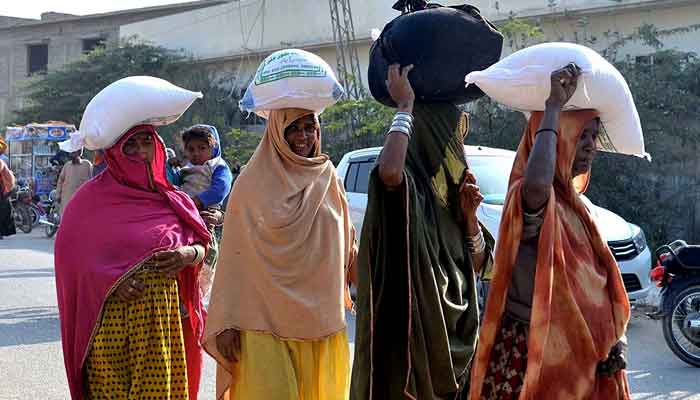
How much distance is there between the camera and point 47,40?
37.2 meters

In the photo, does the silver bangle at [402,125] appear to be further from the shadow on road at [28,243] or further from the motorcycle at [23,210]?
the motorcycle at [23,210]

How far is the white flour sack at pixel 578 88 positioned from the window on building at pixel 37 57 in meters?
37.2

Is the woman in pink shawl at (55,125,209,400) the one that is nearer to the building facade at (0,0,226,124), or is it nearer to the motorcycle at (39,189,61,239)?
the motorcycle at (39,189,61,239)

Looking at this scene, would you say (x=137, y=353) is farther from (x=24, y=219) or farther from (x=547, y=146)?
(x=24, y=219)

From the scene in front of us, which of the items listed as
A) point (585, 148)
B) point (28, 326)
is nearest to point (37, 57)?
point (28, 326)

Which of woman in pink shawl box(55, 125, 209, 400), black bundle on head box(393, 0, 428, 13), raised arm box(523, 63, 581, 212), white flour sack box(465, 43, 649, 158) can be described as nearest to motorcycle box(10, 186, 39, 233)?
woman in pink shawl box(55, 125, 209, 400)

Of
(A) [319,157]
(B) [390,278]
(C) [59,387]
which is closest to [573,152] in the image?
(B) [390,278]

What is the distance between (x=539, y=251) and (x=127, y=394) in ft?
6.90

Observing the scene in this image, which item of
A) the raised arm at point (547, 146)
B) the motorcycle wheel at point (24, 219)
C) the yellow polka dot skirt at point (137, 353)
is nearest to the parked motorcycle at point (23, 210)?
the motorcycle wheel at point (24, 219)

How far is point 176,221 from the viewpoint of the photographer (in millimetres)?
4539

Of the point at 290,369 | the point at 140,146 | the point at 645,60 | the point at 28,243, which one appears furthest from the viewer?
the point at 28,243

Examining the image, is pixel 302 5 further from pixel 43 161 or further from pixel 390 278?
pixel 390 278

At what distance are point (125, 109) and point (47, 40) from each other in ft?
115

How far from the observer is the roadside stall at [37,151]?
25.7 m
